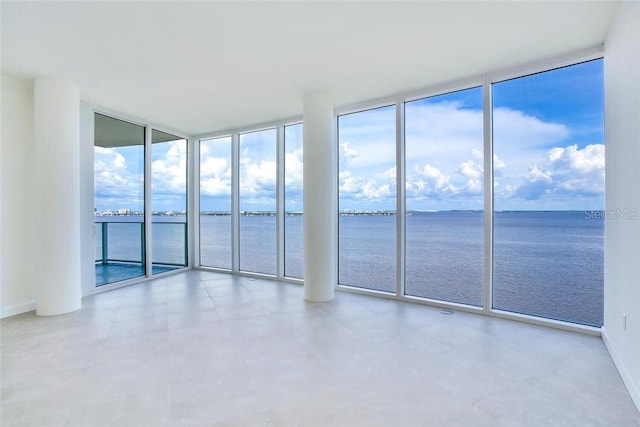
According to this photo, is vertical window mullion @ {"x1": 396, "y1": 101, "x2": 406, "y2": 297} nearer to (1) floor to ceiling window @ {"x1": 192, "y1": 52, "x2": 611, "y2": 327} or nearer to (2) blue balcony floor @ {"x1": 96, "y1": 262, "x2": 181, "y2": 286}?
(1) floor to ceiling window @ {"x1": 192, "y1": 52, "x2": 611, "y2": 327}

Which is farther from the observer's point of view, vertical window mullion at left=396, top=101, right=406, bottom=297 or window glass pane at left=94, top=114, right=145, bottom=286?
window glass pane at left=94, top=114, right=145, bottom=286

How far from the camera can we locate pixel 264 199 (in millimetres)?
6125

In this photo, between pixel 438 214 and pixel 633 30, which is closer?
pixel 633 30

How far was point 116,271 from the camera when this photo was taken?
539cm

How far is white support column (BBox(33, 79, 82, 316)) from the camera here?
3791 millimetres

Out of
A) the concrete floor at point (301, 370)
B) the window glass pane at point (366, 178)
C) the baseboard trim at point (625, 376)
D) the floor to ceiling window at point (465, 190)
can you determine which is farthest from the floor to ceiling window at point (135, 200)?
the baseboard trim at point (625, 376)

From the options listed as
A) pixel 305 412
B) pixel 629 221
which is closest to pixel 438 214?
pixel 629 221

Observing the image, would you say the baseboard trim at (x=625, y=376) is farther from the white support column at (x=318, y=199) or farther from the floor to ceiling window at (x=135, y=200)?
the floor to ceiling window at (x=135, y=200)

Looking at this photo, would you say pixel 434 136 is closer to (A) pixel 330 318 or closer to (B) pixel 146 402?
(A) pixel 330 318

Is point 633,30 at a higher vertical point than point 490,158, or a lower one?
higher

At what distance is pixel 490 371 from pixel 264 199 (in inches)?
181

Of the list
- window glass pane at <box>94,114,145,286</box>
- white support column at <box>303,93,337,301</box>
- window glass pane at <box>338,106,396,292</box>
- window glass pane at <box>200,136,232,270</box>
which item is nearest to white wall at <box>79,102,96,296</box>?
window glass pane at <box>94,114,145,286</box>

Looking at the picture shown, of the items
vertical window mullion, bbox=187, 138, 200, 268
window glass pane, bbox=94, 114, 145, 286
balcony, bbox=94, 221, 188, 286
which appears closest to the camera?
window glass pane, bbox=94, 114, 145, 286

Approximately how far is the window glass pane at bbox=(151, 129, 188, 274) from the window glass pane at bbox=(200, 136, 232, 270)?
358 millimetres
